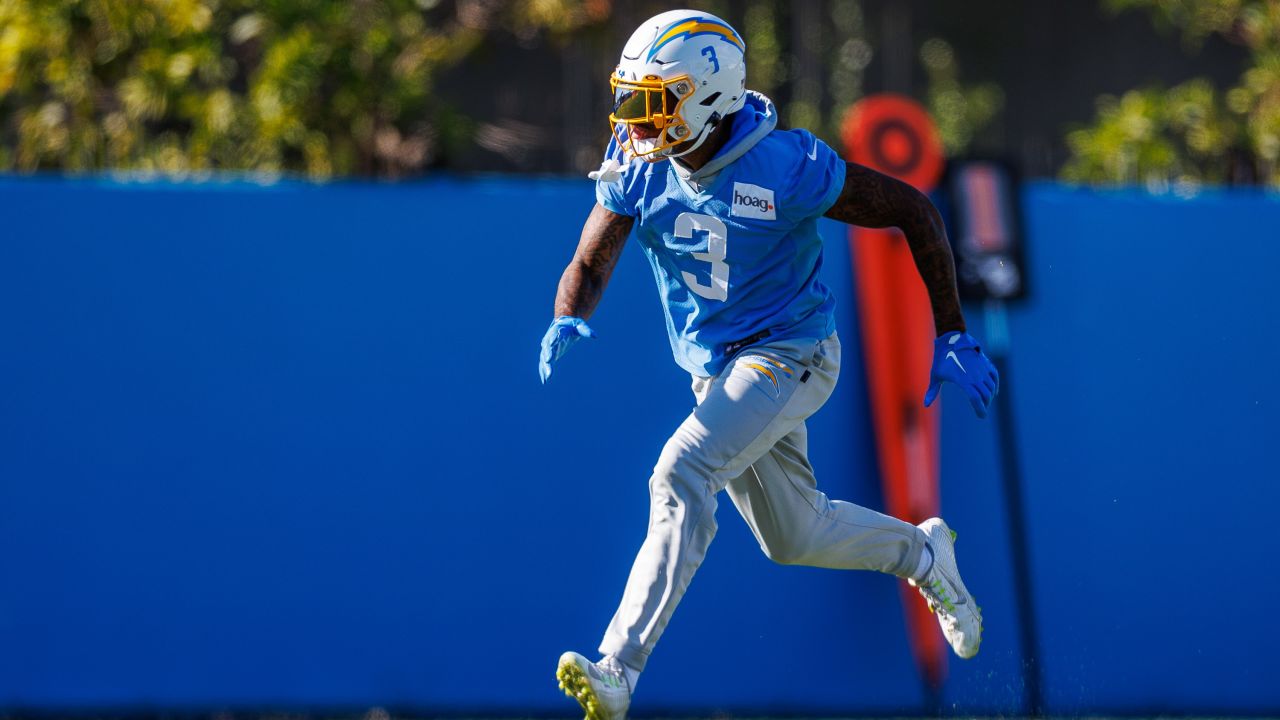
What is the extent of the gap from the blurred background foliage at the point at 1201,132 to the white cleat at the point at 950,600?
5.91 m

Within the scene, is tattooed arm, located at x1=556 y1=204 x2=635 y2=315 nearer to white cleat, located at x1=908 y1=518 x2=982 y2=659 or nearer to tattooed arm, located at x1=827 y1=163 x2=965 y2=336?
tattooed arm, located at x1=827 y1=163 x2=965 y2=336

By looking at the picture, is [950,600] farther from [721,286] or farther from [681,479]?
[721,286]

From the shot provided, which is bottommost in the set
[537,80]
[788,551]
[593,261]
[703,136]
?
[788,551]

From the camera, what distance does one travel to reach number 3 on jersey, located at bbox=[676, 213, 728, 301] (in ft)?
15.4

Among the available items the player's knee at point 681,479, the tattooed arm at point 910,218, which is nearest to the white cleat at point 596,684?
the player's knee at point 681,479

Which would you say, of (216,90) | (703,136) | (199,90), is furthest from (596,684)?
(199,90)

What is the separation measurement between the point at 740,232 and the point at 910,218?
1.69 feet

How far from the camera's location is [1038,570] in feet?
22.2

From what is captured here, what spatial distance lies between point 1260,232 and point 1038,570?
1798 millimetres

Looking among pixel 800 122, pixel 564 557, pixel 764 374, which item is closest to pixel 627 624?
pixel 764 374

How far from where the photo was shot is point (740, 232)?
4.68 meters

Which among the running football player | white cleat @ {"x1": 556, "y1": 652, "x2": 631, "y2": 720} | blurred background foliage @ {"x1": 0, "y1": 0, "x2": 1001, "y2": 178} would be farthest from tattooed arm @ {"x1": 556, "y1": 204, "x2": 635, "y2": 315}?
blurred background foliage @ {"x1": 0, "y1": 0, "x2": 1001, "y2": 178}

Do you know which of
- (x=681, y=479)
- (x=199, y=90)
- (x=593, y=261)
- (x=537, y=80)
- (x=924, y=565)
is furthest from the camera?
(x=537, y=80)

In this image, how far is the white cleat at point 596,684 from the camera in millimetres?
4332
